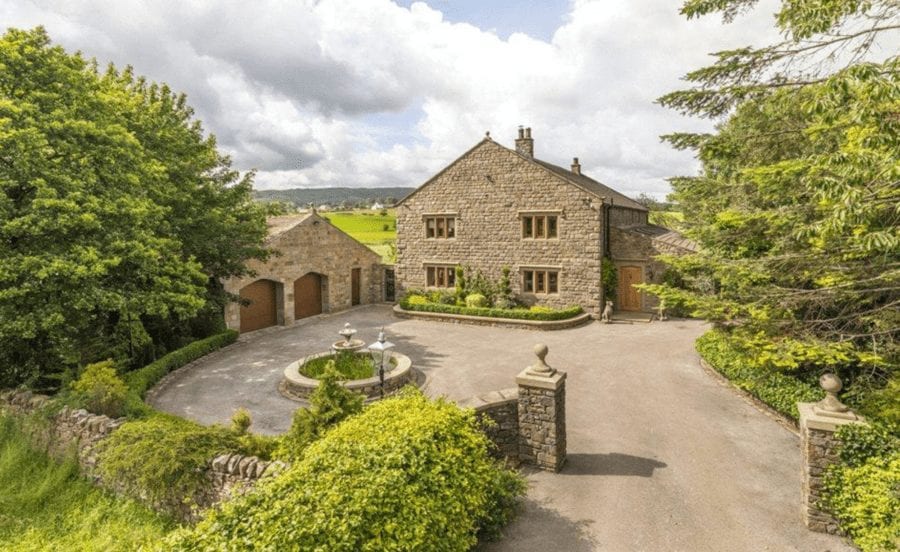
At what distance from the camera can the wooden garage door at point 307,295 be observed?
24.8 meters

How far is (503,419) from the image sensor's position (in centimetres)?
909

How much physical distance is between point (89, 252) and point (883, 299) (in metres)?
18.6

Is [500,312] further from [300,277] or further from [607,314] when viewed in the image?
[300,277]

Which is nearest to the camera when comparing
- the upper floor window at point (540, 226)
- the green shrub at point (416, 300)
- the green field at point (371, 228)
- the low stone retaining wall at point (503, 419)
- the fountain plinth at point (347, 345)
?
the low stone retaining wall at point (503, 419)

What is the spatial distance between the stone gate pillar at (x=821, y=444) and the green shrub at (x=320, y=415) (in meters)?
7.51

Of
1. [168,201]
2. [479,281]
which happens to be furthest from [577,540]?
[479,281]

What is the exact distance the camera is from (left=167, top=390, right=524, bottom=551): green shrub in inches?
180

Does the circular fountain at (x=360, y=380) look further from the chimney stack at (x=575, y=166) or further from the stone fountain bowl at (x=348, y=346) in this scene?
the chimney stack at (x=575, y=166)

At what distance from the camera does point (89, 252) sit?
36.5 ft

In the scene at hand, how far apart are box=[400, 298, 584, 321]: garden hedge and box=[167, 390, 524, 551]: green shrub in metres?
15.2

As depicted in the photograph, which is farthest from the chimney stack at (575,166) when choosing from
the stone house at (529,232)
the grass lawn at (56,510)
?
the grass lawn at (56,510)

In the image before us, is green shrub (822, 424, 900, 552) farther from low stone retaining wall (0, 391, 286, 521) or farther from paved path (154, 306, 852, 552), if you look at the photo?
low stone retaining wall (0, 391, 286, 521)

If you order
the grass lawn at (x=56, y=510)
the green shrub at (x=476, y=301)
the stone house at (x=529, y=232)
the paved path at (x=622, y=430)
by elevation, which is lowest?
the grass lawn at (x=56, y=510)

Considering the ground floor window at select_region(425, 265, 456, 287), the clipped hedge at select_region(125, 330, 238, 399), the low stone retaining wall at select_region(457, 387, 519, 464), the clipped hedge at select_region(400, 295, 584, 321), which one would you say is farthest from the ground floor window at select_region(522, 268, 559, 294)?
the low stone retaining wall at select_region(457, 387, 519, 464)
